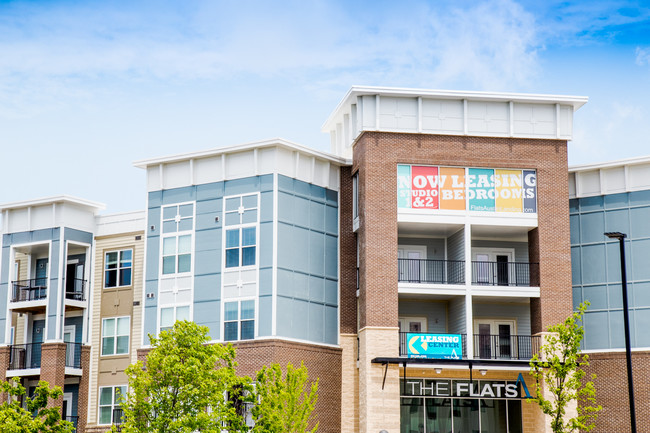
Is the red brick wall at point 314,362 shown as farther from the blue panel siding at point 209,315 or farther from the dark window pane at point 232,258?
the dark window pane at point 232,258

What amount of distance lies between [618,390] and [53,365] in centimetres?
2828

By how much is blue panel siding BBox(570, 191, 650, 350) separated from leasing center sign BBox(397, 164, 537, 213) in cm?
438

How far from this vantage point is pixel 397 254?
1827 inches

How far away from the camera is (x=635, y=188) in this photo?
157 feet

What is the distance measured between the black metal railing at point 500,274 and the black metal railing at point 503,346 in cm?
269

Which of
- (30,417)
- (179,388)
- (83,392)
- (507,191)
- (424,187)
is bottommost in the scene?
(30,417)

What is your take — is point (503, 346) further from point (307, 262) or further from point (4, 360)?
point (4, 360)

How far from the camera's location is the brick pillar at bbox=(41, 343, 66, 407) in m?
49.3

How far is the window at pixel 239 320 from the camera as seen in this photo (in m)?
44.5

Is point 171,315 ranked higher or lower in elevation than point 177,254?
lower

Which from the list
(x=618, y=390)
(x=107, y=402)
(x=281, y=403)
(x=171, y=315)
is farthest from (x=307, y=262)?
(x=618, y=390)

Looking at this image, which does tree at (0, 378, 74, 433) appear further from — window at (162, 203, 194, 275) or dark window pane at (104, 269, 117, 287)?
dark window pane at (104, 269, 117, 287)

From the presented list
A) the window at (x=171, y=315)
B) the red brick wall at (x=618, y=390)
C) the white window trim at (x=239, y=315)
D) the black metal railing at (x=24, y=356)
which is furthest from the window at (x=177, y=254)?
the red brick wall at (x=618, y=390)

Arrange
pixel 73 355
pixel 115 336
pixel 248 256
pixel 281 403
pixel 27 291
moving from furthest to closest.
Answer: pixel 27 291 < pixel 115 336 < pixel 73 355 < pixel 248 256 < pixel 281 403
